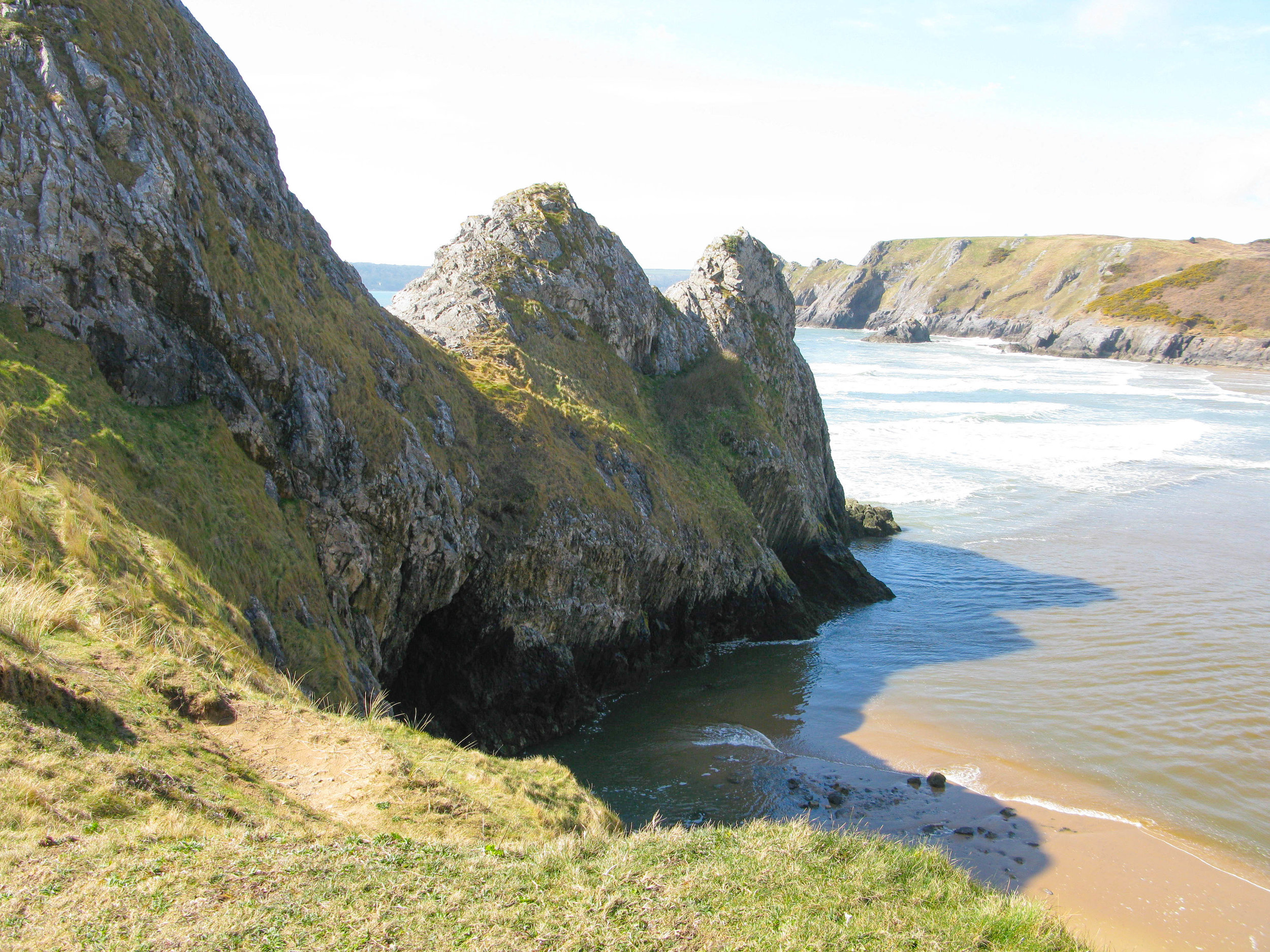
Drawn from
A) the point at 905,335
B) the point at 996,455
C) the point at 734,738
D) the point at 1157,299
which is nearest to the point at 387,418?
the point at 734,738

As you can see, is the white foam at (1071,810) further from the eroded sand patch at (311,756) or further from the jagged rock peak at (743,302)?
the jagged rock peak at (743,302)

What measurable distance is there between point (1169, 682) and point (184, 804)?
20.7 metres

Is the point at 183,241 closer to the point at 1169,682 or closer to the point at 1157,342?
the point at 1169,682

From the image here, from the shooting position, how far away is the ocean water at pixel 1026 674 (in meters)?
15.6

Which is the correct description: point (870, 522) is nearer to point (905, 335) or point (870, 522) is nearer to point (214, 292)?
point (214, 292)

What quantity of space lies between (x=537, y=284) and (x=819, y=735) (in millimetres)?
15685

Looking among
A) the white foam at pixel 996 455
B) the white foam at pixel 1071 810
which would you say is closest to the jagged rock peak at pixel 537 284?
the white foam at pixel 1071 810

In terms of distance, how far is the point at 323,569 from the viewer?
46.6 ft

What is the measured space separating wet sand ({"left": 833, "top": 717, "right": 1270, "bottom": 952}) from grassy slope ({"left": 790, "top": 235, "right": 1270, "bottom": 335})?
122266 mm

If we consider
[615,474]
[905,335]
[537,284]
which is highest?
[905,335]

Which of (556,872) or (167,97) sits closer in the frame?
(556,872)

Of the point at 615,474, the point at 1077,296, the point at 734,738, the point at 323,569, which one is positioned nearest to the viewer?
the point at 323,569

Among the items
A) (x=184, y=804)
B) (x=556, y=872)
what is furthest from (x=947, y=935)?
(x=184, y=804)

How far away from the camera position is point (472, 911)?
6.69 meters
